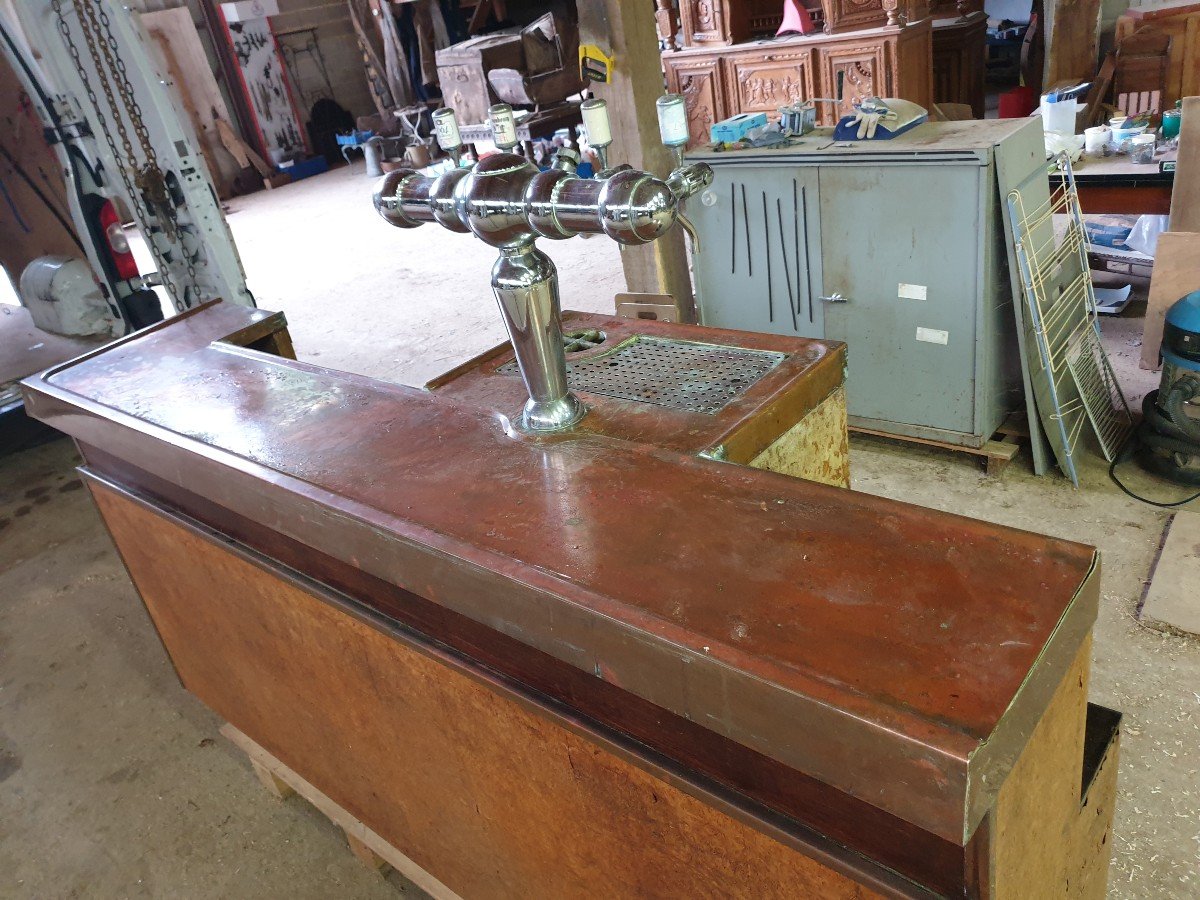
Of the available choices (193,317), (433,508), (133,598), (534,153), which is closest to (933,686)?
(433,508)

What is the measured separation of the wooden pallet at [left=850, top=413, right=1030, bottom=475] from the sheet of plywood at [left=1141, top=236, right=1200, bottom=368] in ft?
2.33

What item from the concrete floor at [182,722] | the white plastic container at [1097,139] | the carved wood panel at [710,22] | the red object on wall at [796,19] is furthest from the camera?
the carved wood panel at [710,22]

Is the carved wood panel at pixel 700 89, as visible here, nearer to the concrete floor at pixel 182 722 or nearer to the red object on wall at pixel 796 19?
the red object on wall at pixel 796 19

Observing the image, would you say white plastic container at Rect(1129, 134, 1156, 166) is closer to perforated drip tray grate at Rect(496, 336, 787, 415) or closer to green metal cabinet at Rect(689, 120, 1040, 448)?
green metal cabinet at Rect(689, 120, 1040, 448)

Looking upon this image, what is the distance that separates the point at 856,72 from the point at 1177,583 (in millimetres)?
4298

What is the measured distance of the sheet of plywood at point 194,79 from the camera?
A: 29.5 ft

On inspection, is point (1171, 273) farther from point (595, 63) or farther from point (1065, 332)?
point (595, 63)

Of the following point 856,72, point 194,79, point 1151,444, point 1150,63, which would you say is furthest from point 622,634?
point 194,79

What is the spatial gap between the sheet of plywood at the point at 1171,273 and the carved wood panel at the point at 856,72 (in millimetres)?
2645

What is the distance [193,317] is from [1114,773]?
2.01 metres

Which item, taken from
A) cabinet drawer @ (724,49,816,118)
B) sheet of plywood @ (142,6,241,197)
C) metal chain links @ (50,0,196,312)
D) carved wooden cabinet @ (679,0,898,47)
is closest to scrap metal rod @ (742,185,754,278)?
metal chain links @ (50,0,196,312)

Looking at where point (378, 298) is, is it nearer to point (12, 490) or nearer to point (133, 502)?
point (12, 490)

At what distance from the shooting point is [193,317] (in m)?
2.06

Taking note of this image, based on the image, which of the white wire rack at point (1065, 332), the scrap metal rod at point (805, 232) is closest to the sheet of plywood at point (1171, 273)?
the white wire rack at point (1065, 332)
